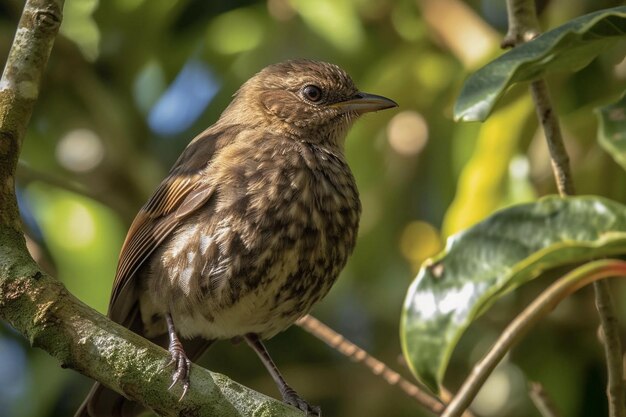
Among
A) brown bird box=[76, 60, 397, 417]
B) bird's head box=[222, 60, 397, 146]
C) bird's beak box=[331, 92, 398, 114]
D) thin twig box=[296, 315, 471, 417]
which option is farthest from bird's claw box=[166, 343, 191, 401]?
bird's beak box=[331, 92, 398, 114]

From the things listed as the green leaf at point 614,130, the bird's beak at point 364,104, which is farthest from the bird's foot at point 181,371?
the bird's beak at point 364,104

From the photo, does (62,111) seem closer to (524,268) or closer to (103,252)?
(103,252)

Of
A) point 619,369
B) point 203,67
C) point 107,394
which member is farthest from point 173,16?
point 619,369

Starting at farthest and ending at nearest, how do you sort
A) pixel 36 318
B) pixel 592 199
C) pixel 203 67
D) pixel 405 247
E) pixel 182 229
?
pixel 203 67 → pixel 405 247 → pixel 182 229 → pixel 36 318 → pixel 592 199

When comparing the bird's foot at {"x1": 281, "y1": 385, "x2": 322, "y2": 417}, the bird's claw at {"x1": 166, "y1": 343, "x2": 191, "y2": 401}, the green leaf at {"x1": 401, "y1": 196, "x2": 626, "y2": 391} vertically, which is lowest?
the bird's foot at {"x1": 281, "y1": 385, "x2": 322, "y2": 417}

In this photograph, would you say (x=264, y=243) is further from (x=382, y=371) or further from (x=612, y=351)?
(x=612, y=351)

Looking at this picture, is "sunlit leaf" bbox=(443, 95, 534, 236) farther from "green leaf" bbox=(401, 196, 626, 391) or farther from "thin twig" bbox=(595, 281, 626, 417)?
"green leaf" bbox=(401, 196, 626, 391)
